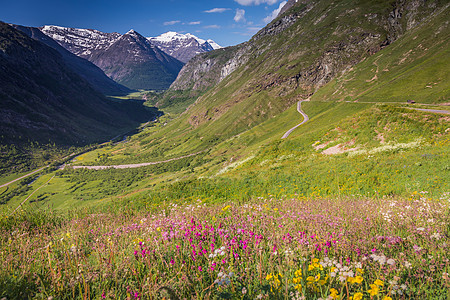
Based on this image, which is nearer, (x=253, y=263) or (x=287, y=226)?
(x=253, y=263)

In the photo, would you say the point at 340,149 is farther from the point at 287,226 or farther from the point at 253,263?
the point at 253,263

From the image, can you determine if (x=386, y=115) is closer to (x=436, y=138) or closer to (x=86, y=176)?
(x=436, y=138)

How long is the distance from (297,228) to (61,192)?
181 metres

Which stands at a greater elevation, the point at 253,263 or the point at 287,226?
the point at 253,263

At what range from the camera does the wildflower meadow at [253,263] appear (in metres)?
3.05

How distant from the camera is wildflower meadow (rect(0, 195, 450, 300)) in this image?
305cm

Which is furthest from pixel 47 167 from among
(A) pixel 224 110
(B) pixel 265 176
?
(B) pixel 265 176

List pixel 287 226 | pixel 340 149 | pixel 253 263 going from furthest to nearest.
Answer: pixel 340 149
pixel 287 226
pixel 253 263

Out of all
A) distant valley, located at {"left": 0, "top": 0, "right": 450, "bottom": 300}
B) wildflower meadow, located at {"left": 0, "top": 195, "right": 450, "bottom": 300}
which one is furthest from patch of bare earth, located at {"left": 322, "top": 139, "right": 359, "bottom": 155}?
wildflower meadow, located at {"left": 0, "top": 195, "right": 450, "bottom": 300}

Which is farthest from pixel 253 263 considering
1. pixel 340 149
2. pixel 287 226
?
pixel 340 149

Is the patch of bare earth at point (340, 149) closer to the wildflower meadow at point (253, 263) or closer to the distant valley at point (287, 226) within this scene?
the distant valley at point (287, 226)

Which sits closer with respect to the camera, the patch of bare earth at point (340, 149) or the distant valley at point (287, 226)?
the distant valley at point (287, 226)

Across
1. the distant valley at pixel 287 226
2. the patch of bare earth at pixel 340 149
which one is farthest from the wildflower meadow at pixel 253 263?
the patch of bare earth at pixel 340 149

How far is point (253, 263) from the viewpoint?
396cm
